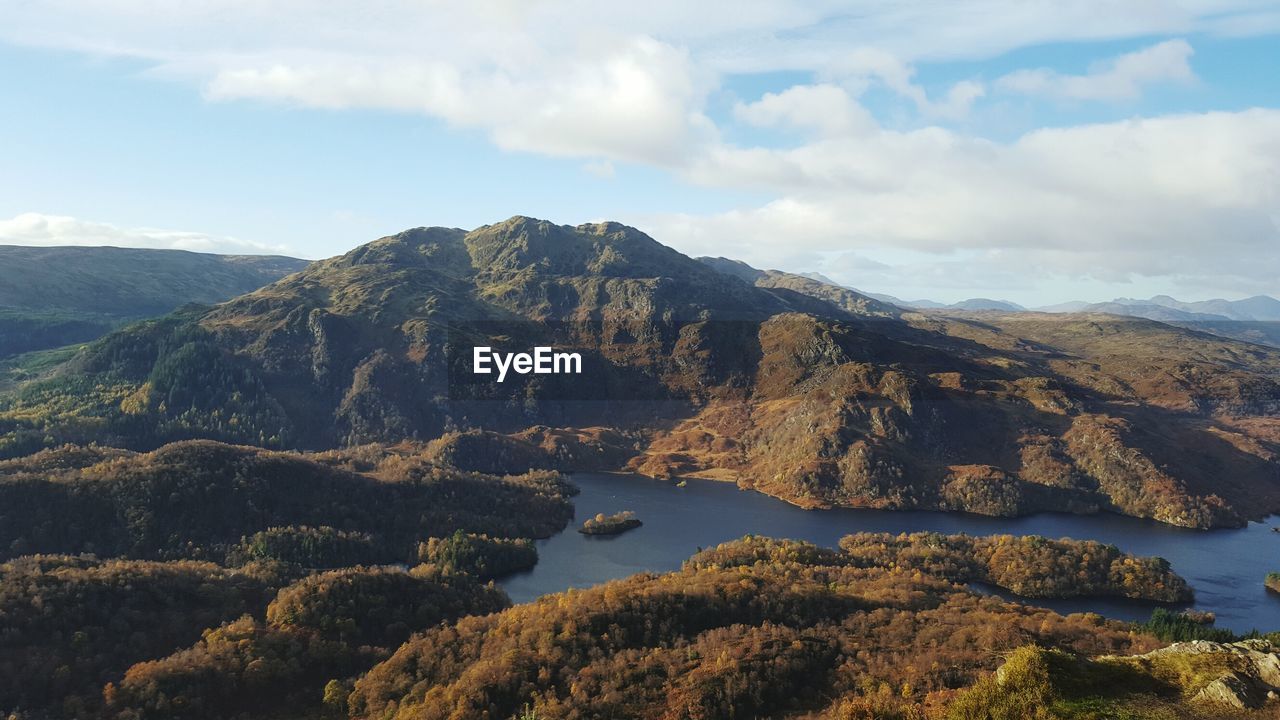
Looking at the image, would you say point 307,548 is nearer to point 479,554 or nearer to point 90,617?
point 479,554

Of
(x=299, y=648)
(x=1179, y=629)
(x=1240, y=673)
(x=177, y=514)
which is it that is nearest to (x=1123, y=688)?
(x=1240, y=673)

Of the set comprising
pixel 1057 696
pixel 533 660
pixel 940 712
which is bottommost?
pixel 533 660

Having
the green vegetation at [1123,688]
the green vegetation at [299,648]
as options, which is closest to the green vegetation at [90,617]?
the green vegetation at [299,648]

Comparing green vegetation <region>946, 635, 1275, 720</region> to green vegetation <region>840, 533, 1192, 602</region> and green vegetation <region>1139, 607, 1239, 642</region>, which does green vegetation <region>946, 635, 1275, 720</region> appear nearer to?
green vegetation <region>1139, 607, 1239, 642</region>

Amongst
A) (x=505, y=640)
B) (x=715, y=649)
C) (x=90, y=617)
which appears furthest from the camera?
(x=90, y=617)

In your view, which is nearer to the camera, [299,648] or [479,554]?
[299,648]

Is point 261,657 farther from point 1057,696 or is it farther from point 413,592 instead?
point 1057,696

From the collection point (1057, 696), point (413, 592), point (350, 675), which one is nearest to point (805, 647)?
point (1057, 696)
